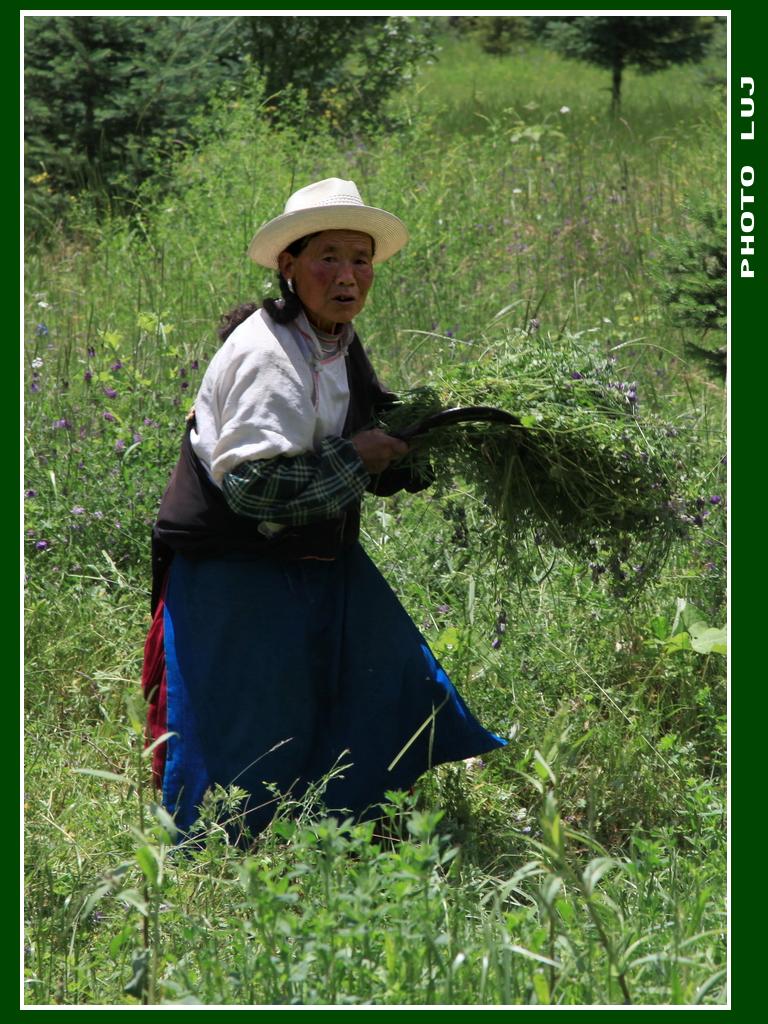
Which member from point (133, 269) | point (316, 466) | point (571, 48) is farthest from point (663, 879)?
point (571, 48)

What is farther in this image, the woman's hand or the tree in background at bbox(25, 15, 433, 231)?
the tree in background at bbox(25, 15, 433, 231)

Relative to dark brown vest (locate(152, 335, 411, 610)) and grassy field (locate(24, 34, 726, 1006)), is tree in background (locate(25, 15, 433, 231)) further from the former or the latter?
dark brown vest (locate(152, 335, 411, 610))

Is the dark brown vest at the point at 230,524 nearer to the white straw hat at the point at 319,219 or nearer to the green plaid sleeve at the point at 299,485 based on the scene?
the green plaid sleeve at the point at 299,485

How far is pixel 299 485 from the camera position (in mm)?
2771

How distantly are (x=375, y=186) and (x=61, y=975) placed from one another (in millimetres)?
5254

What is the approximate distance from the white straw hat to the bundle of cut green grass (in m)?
0.44

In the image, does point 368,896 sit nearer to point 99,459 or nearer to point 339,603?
point 339,603

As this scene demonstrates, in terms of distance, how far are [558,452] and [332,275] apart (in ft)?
2.31

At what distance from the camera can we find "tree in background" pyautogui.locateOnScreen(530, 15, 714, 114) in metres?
14.7

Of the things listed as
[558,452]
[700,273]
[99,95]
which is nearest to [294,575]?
[558,452]

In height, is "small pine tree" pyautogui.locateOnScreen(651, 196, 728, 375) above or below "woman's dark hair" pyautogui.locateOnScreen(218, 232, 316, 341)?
above

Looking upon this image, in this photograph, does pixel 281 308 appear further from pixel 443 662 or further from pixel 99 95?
pixel 99 95

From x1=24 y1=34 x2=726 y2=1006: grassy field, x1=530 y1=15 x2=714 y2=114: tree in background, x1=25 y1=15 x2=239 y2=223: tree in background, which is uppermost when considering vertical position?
x1=530 y1=15 x2=714 y2=114: tree in background

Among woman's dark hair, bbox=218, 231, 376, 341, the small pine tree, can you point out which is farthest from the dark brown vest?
the small pine tree
